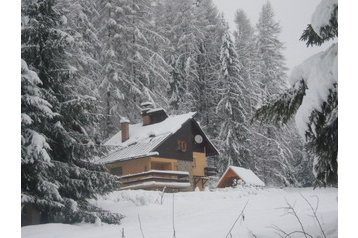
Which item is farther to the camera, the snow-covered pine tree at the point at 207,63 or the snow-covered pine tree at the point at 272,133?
the snow-covered pine tree at the point at 207,63

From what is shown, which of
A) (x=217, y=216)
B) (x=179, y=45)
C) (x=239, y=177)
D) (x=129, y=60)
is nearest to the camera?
(x=217, y=216)

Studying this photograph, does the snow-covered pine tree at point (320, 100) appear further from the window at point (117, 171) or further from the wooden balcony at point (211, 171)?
the window at point (117, 171)

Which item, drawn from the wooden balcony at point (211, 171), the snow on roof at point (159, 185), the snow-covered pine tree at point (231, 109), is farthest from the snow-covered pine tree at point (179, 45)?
the snow on roof at point (159, 185)

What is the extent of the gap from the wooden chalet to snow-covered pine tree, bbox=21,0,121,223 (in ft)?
0.88

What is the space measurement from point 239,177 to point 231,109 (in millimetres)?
821

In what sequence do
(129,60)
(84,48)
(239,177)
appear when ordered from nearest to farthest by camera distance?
(239,177)
(84,48)
(129,60)

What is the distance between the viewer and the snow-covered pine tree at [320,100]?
3.44 metres

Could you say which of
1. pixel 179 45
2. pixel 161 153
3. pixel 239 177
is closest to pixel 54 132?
pixel 161 153

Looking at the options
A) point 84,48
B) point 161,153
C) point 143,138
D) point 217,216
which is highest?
point 84,48

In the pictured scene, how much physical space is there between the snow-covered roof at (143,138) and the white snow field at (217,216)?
0.50 m

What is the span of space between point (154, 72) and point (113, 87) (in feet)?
1.81

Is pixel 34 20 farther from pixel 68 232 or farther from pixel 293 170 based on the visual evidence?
pixel 293 170

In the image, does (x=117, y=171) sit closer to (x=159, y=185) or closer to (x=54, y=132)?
(x=159, y=185)

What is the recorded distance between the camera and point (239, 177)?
15.8 feet
